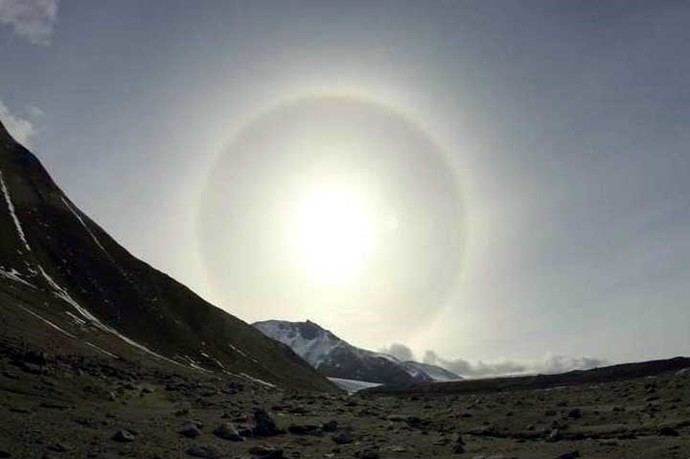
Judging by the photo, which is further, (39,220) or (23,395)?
(39,220)

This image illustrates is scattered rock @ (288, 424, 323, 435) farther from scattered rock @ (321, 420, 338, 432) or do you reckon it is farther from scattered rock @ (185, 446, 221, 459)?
scattered rock @ (185, 446, 221, 459)

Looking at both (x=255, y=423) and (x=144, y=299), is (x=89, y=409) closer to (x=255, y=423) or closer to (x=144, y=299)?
(x=255, y=423)

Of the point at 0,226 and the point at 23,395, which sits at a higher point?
the point at 0,226

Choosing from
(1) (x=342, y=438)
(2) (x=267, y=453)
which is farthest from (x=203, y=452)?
(1) (x=342, y=438)

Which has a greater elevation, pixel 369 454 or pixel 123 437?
pixel 369 454

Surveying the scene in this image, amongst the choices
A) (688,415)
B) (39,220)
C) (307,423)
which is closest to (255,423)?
(307,423)

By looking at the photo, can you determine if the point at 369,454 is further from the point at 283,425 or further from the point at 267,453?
the point at 283,425
